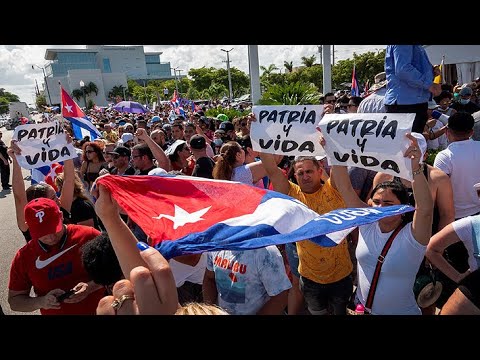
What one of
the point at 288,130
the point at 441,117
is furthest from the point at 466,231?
the point at 441,117

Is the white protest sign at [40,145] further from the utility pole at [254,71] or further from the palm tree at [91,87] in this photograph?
the palm tree at [91,87]

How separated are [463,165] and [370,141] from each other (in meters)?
1.44

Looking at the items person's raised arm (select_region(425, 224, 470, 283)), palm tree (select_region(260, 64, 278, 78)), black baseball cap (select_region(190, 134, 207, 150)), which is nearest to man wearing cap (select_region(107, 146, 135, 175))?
black baseball cap (select_region(190, 134, 207, 150))

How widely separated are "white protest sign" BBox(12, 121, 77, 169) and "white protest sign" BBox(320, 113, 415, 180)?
291 cm

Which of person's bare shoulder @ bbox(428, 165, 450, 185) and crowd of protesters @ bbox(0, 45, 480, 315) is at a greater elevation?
person's bare shoulder @ bbox(428, 165, 450, 185)

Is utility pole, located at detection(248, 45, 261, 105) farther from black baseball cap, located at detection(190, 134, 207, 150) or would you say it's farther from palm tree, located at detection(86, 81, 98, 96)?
palm tree, located at detection(86, 81, 98, 96)

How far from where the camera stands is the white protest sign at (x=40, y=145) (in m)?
4.31

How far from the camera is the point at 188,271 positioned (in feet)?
10.2

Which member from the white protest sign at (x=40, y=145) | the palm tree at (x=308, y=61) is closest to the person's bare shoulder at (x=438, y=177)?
the white protest sign at (x=40, y=145)

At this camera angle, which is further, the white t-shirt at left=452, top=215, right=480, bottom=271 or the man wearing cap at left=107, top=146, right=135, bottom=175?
the man wearing cap at left=107, top=146, right=135, bottom=175

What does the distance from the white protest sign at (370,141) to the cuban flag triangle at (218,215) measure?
40 cm

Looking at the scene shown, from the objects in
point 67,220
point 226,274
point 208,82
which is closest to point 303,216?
point 226,274

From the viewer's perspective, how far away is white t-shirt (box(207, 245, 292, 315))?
108 inches
